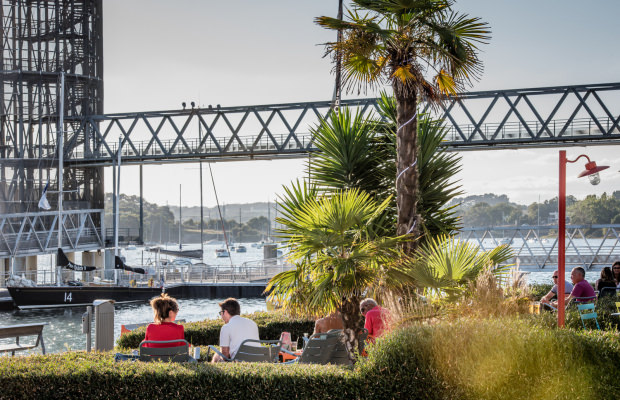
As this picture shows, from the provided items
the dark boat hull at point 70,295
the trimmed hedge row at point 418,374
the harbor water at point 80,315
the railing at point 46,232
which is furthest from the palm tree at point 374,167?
Answer: the railing at point 46,232

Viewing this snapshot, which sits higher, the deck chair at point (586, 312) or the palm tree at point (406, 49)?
the palm tree at point (406, 49)

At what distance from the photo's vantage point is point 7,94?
56.9 metres

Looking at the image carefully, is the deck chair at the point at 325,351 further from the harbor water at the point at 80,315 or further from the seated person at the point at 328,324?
the harbor water at the point at 80,315

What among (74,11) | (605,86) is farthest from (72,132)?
(605,86)

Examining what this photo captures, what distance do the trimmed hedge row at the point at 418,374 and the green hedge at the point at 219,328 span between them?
3.96m

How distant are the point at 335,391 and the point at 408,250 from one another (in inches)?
151

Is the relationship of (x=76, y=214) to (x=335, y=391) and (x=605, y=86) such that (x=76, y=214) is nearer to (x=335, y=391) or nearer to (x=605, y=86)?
(x=605, y=86)

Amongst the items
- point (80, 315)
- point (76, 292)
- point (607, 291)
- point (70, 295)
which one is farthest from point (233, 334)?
point (76, 292)

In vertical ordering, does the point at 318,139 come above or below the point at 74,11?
below

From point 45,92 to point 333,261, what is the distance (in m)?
54.8

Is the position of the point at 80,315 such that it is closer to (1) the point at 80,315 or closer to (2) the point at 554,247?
(1) the point at 80,315

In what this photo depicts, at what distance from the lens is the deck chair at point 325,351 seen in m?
8.40

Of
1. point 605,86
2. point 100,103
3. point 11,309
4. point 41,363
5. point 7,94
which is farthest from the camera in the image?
point 100,103

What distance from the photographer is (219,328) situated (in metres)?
11.9
